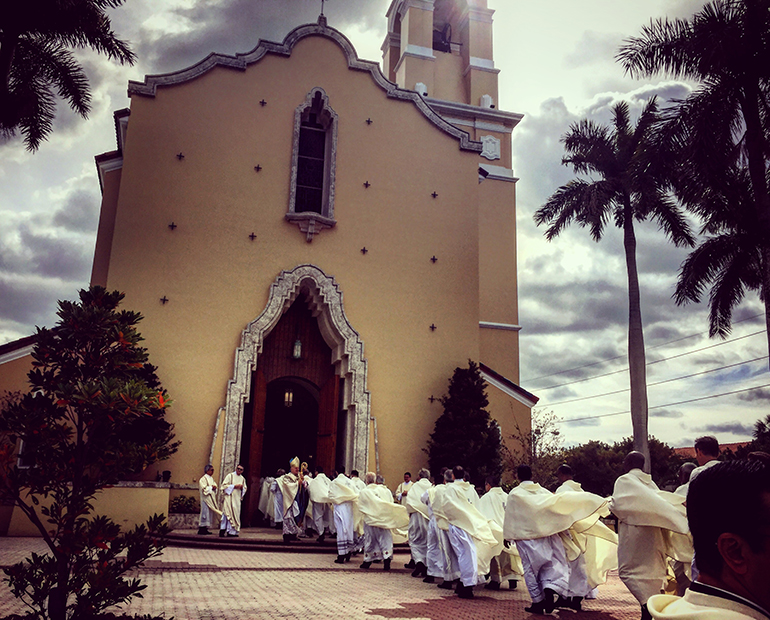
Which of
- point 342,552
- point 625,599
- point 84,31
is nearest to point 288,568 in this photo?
point 342,552

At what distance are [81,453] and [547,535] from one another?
5.45 m

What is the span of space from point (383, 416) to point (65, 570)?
42.2 feet

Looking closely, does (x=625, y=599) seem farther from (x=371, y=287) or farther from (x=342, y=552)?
(x=371, y=287)

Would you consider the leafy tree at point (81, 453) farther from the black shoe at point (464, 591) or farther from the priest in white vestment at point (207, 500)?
the priest in white vestment at point (207, 500)

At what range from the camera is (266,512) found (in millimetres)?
18328

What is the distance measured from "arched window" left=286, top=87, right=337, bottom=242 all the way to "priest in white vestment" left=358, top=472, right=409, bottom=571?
28.6ft

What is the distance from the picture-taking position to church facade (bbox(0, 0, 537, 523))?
55.2ft

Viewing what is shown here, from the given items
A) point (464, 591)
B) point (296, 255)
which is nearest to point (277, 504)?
point (296, 255)

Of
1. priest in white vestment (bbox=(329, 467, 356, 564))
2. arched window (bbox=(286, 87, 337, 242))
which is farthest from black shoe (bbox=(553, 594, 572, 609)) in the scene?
arched window (bbox=(286, 87, 337, 242))

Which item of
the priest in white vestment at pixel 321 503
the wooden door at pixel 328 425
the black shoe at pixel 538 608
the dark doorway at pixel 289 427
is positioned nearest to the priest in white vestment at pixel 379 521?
the priest in white vestment at pixel 321 503

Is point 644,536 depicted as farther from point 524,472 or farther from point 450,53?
point 450,53

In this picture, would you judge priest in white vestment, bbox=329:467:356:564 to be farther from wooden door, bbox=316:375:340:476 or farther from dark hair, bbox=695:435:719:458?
dark hair, bbox=695:435:719:458

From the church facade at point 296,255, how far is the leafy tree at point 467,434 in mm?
870

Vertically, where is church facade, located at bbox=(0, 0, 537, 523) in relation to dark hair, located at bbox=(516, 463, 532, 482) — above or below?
above
